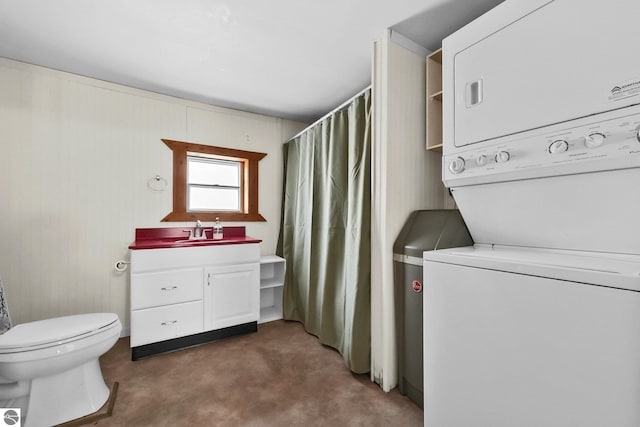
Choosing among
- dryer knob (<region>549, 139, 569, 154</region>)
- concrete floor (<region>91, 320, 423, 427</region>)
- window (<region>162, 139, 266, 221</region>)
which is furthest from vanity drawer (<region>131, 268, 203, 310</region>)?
dryer knob (<region>549, 139, 569, 154</region>)

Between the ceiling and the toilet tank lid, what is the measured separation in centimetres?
184

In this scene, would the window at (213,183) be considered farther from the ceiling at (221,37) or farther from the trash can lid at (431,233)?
the trash can lid at (431,233)

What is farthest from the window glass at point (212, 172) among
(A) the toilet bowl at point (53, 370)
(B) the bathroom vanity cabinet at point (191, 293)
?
(A) the toilet bowl at point (53, 370)

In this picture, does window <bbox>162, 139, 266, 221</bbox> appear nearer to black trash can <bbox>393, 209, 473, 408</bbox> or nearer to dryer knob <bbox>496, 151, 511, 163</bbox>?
black trash can <bbox>393, 209, 473, 408</bbox>

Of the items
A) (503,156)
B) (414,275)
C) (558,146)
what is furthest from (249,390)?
(558,146)

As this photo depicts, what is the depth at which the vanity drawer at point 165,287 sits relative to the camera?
6.63 ft

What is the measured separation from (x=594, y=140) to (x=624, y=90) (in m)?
0.15

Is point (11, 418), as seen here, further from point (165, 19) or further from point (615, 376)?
point (615, 376)

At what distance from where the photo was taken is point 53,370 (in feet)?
4.57

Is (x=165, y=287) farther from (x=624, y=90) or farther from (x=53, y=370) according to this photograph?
(x=624, y=90)

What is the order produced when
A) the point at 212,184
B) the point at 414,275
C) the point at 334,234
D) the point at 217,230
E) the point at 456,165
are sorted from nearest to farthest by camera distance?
the point at 456,165 < the point at 414,275 < the point at 334,234 < the point at 217,230 < the point at 212,184

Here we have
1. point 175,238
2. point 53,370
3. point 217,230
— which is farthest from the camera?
point 217,230

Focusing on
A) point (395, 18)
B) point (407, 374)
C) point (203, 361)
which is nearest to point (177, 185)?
point (203, 361)

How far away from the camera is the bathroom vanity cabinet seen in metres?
2.03
